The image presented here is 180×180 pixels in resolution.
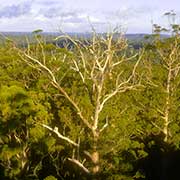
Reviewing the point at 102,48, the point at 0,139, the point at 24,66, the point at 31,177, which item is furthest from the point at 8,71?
the point at 102,48

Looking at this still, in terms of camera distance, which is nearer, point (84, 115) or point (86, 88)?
point (86, 88)

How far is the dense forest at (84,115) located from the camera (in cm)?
2156

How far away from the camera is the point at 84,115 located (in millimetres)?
21891

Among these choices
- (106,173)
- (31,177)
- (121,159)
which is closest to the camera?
(106,173)

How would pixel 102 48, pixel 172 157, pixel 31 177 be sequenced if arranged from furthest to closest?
1. pixel 172 157
2. pixel 31 177
3. pixel 102 48

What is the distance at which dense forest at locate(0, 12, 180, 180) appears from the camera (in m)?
21.6

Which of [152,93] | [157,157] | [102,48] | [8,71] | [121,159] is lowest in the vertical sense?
[157,157]

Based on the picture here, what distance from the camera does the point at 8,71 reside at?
2591 centimetres

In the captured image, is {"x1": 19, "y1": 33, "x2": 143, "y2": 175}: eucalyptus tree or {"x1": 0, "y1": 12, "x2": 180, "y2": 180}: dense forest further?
{"x1": 0, "y1": 12, "x2": 180, "y2": 180}: dense forest

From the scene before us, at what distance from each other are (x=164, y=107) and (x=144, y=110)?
1.29 m

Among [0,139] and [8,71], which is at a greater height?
[8,71]

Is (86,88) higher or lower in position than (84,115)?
higher

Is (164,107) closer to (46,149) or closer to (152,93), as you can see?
(152,93)

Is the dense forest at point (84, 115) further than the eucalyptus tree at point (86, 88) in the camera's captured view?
Yes
